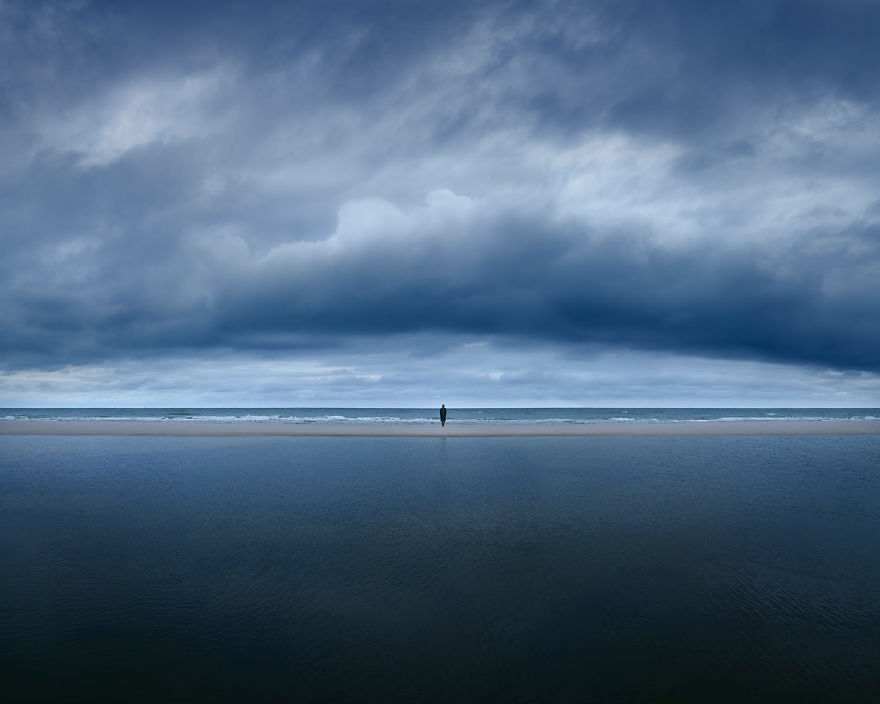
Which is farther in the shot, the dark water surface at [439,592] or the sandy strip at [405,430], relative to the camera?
the sandy strip at [405,430]

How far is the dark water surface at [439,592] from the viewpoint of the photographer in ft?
20.5

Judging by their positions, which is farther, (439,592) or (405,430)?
(405,430)

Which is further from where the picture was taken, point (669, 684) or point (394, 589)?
point (394, 589)

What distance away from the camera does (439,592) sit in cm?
892

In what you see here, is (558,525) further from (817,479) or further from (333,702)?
(817,479)

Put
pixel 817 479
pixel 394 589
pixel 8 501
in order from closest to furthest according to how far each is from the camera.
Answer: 1. pixel 394 589
2. pixel 8 501
3. pixel 817 479

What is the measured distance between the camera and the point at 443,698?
5.79 m

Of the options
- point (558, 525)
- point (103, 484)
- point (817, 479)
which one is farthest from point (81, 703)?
point (817, 479)

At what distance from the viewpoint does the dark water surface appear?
20.5 ft

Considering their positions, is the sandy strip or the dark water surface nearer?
the dark water surface

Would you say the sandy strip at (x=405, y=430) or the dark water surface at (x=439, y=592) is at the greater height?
the sandy strip at (x=405, y=430)

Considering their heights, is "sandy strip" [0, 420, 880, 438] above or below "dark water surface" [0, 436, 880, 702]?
above

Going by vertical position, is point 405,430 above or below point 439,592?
above

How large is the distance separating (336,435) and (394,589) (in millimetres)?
37384
